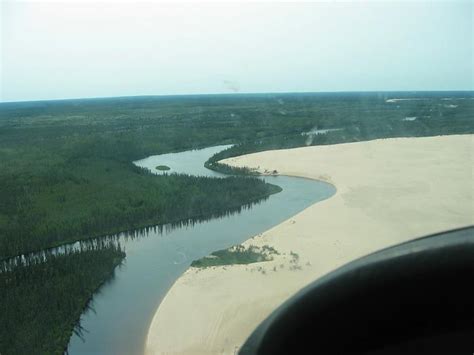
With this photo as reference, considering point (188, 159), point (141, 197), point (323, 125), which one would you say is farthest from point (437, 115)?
point (141, 197)

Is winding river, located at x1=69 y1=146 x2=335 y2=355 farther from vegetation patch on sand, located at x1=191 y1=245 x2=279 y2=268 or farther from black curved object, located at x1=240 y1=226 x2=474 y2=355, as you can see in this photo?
black curved object, located at x1=240 y1=226 x2=474 y2=355

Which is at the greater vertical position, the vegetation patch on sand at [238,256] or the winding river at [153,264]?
the vegetation patch on sand at [238,256]

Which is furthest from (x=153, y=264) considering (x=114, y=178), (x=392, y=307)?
(x=114, y=178)

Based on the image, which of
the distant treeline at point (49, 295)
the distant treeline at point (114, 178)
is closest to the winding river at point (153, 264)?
the distant treeline at point (49, 295)

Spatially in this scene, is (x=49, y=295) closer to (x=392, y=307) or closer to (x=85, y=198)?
(x=85, y=198)

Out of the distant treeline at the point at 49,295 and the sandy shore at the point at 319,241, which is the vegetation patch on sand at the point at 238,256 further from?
the distant treeline at the point at 49,295

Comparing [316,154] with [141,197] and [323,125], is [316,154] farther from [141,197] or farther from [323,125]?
[323,125]

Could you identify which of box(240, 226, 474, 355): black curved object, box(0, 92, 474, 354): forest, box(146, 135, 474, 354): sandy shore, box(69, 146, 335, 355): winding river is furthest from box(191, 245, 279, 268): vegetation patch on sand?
box(240, 226, 474, 355): black curved object
